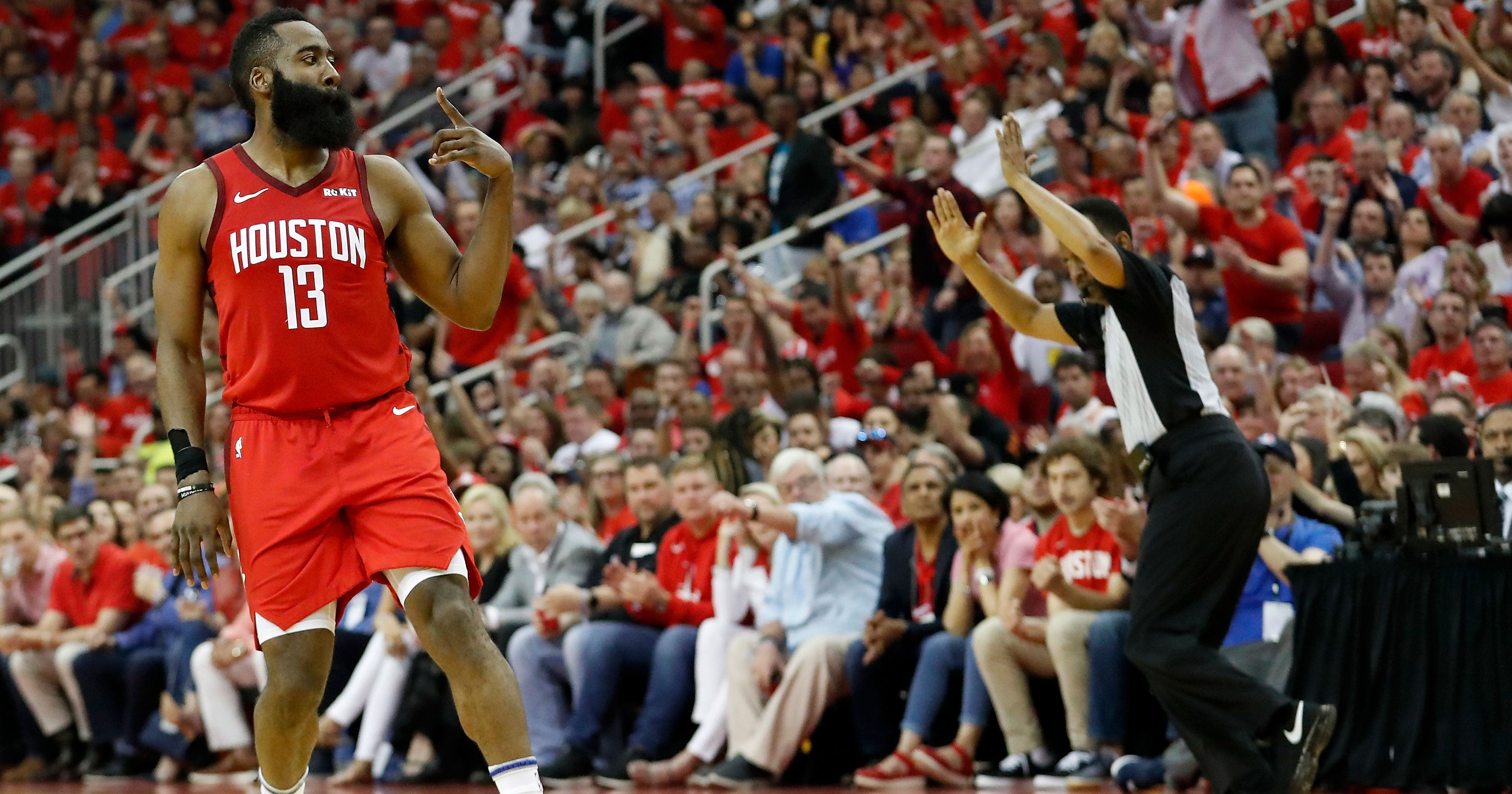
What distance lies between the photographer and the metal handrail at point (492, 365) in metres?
14.1

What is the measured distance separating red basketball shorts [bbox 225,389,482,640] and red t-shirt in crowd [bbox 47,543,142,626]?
742 centimetres

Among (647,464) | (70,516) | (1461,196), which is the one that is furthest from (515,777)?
(1461,196)

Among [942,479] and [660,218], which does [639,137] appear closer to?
[660,218]

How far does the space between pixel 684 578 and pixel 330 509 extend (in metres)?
5.25

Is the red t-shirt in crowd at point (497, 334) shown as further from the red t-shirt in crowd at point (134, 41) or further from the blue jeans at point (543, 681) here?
the red t-shirt in crowd at point (134, 41)

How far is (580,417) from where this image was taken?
12.6 metres

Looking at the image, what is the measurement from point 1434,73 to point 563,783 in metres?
7.00

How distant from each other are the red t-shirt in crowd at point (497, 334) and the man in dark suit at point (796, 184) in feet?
5.92

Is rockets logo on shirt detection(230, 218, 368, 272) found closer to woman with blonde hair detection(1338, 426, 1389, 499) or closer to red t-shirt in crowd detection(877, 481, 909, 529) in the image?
woman with blonde hair detection(1338, 426, 1389, 499)

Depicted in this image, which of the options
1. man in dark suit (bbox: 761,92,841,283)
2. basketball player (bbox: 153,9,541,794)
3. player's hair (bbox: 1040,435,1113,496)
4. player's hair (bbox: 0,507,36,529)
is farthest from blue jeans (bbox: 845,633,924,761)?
player's hair (bbox: 0,507,36,529)

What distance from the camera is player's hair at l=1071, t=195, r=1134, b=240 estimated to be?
651 cm

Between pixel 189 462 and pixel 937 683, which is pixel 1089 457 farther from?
pixel 189 462

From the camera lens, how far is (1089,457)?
855 centimetres

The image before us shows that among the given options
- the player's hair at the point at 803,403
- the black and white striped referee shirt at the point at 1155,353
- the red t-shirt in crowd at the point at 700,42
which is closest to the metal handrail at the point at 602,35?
the red t-shirt in crowd at the point at 700,42
